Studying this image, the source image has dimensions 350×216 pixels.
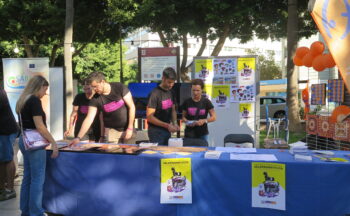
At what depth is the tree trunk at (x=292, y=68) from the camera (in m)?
10.8

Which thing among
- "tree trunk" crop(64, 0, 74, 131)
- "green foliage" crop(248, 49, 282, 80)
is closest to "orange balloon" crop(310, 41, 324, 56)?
"tree trunk" crop(64, 0, 74, 131)

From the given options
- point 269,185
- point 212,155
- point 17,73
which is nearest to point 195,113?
point 212,155

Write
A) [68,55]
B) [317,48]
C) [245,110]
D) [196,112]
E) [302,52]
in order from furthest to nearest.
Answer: [68,55], [302,52], [317,48], [245,110], [196,112]

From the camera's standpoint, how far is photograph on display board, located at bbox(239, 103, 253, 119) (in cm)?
662

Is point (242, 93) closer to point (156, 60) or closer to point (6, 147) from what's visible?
point (156, 60)

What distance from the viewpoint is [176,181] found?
309 cm

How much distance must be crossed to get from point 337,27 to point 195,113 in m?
2.07

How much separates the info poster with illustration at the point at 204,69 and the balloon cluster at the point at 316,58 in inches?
90.5

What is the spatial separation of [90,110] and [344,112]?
4.15 meters

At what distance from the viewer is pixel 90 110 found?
406 centimetres

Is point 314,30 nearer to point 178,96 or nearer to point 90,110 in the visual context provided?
point 178,96

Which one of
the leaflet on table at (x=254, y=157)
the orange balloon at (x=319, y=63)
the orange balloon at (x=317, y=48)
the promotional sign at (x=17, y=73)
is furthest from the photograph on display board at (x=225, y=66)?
the leaflet on table at (x=254, y=157)

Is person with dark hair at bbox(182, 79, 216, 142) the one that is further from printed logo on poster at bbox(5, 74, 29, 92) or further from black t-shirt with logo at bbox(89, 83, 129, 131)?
printed logo on poster at bbox(5, 74, 29, 92)

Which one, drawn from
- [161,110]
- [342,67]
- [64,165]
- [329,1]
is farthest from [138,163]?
[329,1]
